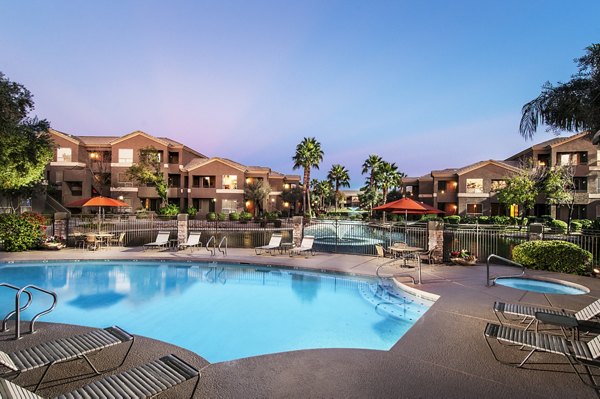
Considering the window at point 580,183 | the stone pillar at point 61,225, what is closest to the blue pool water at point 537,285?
the stone pillar at point 61,225

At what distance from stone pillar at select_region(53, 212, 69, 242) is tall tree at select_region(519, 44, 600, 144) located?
20.7 meters

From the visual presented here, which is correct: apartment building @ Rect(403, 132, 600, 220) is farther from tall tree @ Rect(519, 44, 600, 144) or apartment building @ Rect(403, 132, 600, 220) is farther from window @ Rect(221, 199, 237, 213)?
tall tree @ Rect(519, 44, 600, 144)

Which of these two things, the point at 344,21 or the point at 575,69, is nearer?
→ the point at 575,69

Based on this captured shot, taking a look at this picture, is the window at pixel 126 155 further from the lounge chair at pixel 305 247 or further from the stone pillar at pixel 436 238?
the stone pillar at pixel 436 238

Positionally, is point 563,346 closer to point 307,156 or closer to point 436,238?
point 436,238

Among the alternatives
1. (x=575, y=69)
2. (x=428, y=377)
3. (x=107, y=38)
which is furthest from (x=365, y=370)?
(x=107, y=38)

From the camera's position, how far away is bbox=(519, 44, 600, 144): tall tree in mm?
9688

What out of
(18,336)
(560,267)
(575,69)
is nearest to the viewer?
(18,336)

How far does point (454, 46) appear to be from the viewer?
28.9 meters

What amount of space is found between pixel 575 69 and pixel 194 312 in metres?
13.6

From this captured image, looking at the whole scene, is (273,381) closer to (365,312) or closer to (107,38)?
(365,312)

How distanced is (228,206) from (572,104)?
120 feet

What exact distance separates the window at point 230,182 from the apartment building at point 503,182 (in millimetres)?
26622

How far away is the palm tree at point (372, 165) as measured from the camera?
4944cm
